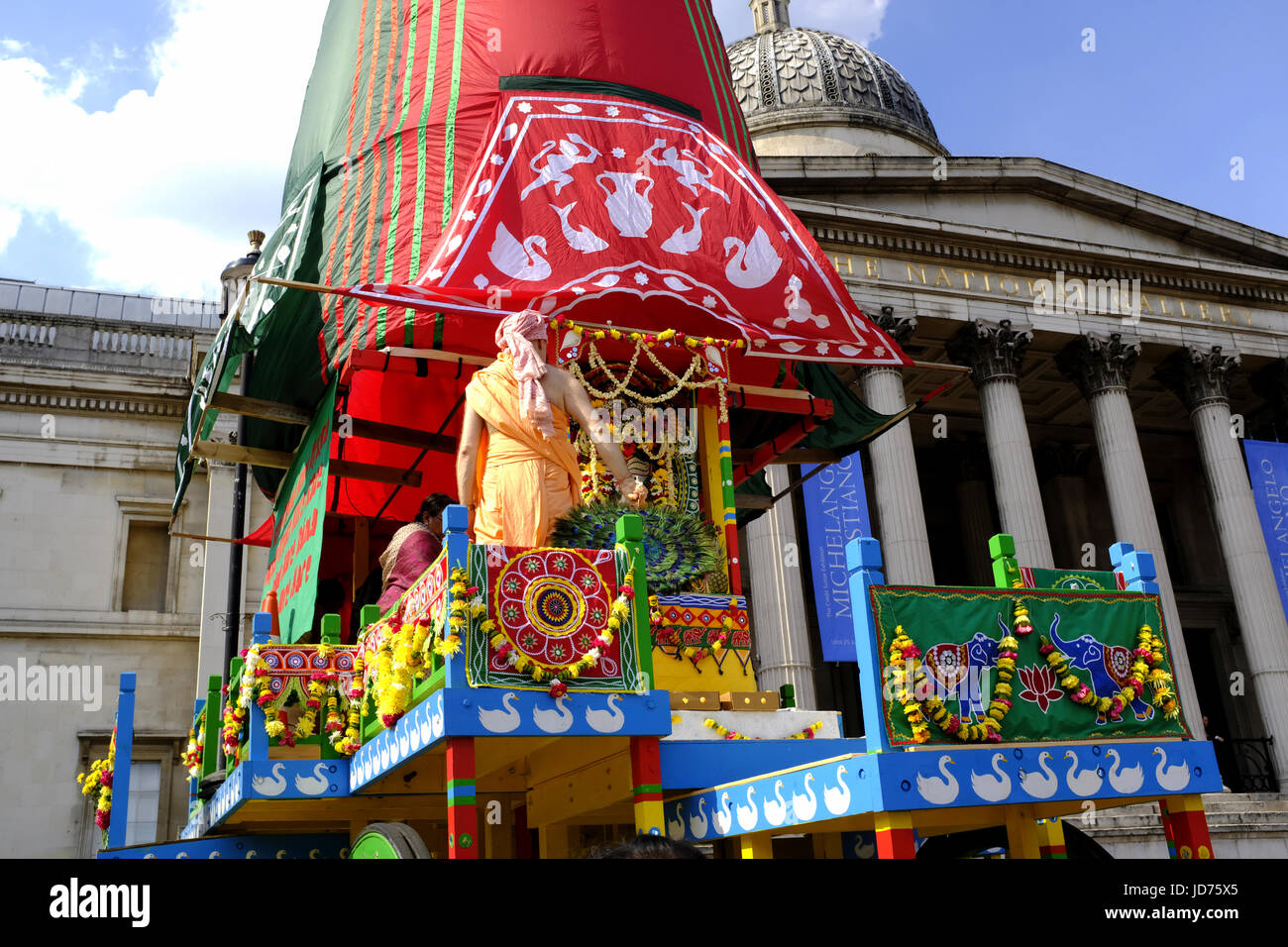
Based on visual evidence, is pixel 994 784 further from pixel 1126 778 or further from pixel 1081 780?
pixel 1126 778

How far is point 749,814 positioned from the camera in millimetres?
6367

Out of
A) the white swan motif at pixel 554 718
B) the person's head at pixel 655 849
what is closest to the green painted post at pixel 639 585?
the white swan motif at pixel 554 718

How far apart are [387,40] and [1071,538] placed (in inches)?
1101

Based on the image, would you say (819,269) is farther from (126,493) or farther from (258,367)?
(126,493)

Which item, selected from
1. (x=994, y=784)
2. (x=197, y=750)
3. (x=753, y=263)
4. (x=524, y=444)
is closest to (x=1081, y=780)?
(x=994, y=784)

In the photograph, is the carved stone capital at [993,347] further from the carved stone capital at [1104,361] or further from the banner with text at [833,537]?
the banner with text at [833,537]

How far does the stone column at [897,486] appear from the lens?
24641 millimetres

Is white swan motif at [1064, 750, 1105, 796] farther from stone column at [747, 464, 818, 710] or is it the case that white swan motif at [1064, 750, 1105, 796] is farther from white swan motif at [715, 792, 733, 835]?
stone column at [747, 464, 818, 710]

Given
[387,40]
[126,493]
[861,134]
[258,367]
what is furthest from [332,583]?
[861,134]

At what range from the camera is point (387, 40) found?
12766mm

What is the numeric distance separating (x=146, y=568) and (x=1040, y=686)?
21231 mm

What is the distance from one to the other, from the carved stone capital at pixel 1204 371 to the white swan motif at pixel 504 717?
2836 centimetres

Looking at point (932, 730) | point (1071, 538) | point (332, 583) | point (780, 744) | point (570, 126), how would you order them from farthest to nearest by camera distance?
point (1071, 538)
point (332, 583)
point (570, 126)
point (780, 744)
point (932, 730)
